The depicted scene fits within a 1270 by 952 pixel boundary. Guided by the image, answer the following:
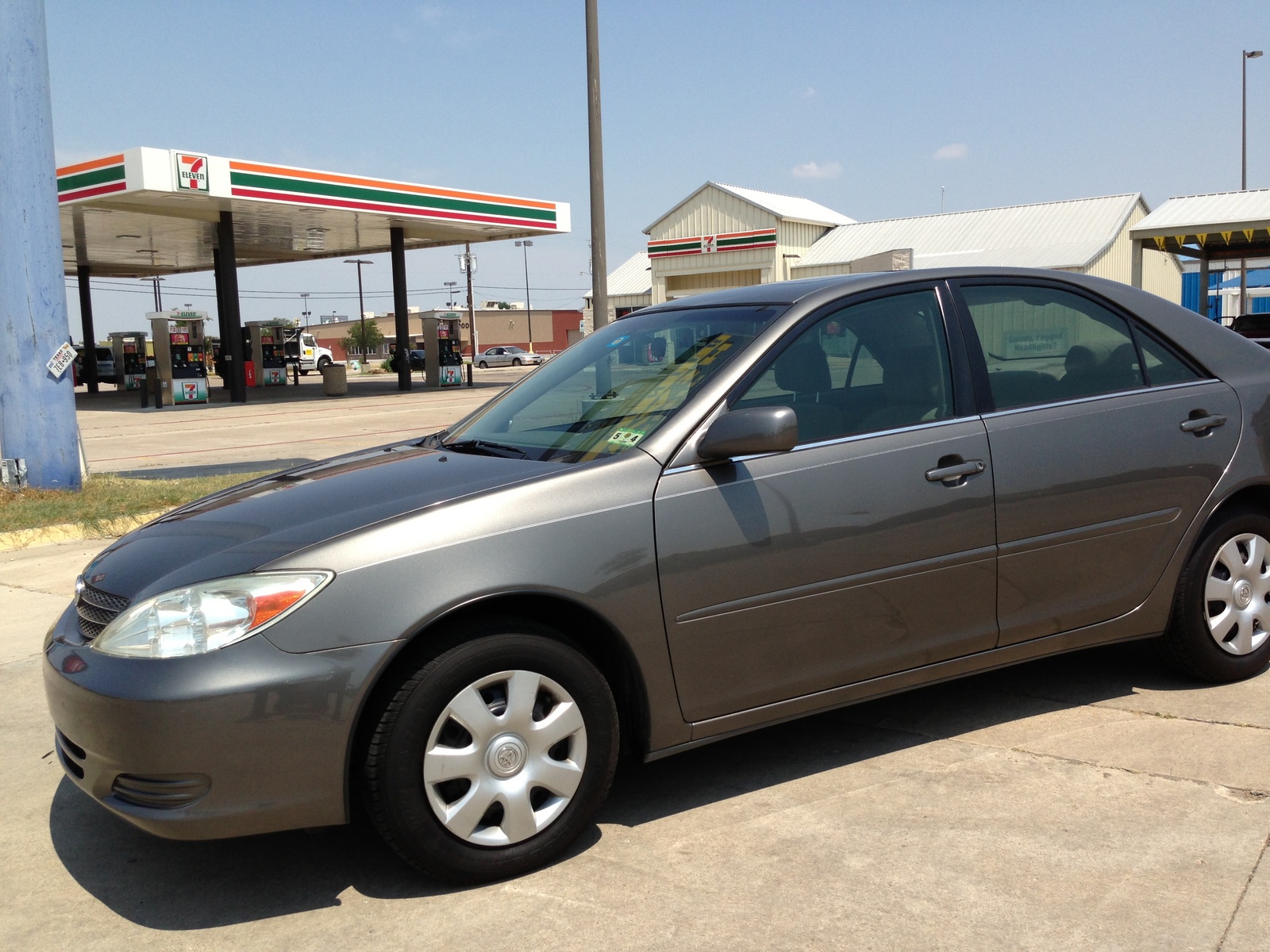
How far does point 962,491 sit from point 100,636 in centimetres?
262

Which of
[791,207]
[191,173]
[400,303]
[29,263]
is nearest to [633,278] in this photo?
[791,207]

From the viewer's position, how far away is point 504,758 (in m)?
3.01

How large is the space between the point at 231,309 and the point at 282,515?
2806cm

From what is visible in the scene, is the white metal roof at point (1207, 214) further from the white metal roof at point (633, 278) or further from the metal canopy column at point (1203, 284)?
the white metal roof at point (633, 278)

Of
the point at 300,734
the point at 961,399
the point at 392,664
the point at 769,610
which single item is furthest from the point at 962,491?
the point at 300,734

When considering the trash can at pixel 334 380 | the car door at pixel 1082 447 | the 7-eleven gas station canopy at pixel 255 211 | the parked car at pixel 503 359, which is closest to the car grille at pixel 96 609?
the car door at pixel 1082 447

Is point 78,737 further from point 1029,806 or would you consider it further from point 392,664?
point 1029,806

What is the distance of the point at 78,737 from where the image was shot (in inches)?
118

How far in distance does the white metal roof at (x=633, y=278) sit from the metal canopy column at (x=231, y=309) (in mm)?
24805

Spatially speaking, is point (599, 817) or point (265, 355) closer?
point (599, 817)

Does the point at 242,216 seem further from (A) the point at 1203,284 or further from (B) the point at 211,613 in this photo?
(B) the point at 211,613

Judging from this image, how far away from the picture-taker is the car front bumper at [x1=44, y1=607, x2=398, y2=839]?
2773 millimetres

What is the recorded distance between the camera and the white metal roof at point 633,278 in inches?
2085

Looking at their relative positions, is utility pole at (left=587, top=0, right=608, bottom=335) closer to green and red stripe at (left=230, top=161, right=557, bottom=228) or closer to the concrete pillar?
the concrete pillar
